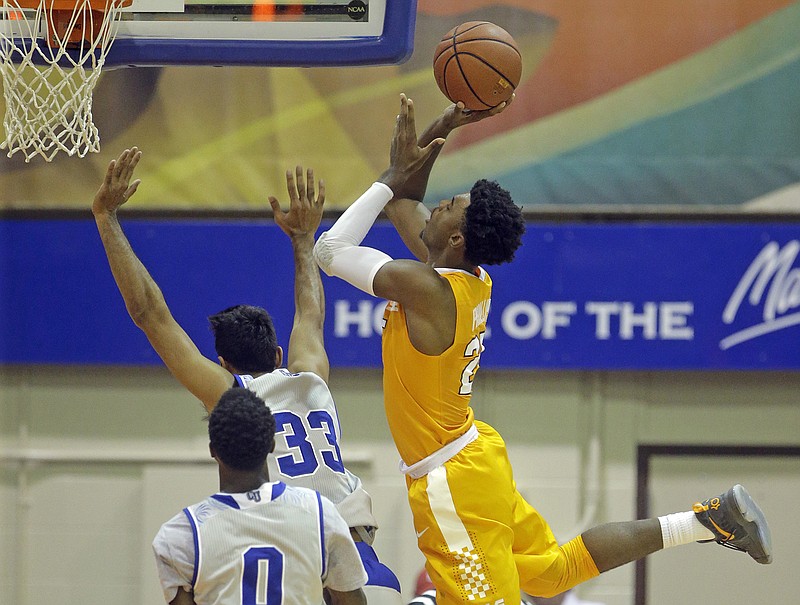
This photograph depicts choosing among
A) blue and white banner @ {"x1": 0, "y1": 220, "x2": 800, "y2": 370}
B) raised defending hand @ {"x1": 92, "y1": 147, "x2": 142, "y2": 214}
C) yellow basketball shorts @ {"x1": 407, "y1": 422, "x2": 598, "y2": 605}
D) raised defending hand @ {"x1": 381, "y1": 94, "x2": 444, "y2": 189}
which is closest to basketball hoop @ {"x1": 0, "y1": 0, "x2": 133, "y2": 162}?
raised defending hand @ {"x1": 92, "y1": 147, "x2": 142, "y2": 214}

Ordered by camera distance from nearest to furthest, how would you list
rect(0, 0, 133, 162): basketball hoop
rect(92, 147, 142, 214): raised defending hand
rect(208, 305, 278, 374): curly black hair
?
rect(92, 147, 142, 214): raised defending hand, rect(208, 305, 278, 374): curly black hair, rect(0, 0, 133, 162): basketball hoop

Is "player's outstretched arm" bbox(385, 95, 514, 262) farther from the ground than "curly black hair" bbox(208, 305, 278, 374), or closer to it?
farther from the ground

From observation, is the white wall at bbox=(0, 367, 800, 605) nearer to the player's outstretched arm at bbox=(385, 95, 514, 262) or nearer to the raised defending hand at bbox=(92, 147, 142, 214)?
the player's outstretched arm at bbox=(385, 95, 514, 262)

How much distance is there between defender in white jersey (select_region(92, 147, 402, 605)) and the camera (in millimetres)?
3811

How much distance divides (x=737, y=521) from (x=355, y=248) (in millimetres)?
1771

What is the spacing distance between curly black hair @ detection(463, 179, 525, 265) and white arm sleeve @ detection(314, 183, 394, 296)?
315 millimetres

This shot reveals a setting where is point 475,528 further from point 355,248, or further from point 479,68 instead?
point 479,68

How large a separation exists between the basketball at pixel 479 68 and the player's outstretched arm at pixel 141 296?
4.01 ft

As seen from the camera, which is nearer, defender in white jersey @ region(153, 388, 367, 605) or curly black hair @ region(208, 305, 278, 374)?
defender in white jersey @ region(153, 388, 367, 605)

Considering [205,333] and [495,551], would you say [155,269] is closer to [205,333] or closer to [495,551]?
[205,333]

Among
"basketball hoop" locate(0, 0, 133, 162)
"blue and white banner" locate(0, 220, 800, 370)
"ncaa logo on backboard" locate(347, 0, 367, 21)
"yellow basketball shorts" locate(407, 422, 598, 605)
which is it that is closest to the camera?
"yellow basketball shorts" locate(407, 422, 598, 605)

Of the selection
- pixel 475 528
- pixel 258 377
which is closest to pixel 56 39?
pixel 258 377

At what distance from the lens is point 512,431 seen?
7652 mm

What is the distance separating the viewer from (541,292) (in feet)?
24.8
